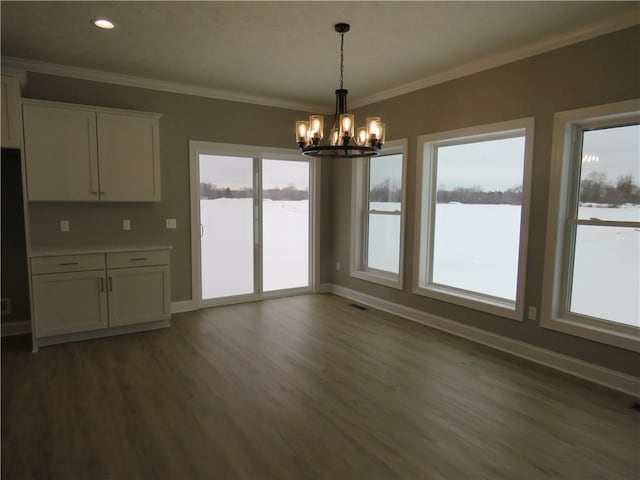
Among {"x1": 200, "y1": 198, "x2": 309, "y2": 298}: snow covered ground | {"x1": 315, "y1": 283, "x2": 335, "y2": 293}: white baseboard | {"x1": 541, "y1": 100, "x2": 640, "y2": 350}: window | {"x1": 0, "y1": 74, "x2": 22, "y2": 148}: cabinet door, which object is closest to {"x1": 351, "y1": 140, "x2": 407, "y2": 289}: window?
{"x1": 315, "y1": 283, "x2": 335, "y2": 293}: white baseboard

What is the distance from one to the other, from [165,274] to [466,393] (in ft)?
10.7

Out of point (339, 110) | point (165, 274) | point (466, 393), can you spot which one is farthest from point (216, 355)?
point (339, 110)

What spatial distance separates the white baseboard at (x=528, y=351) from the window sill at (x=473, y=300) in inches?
8.9

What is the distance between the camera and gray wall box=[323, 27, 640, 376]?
119 inches

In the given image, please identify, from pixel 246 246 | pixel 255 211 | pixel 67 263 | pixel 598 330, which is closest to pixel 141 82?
pixel 255 211

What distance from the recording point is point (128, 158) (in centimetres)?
429

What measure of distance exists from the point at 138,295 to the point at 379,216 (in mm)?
3194

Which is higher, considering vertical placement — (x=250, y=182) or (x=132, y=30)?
(x=132, y=30)

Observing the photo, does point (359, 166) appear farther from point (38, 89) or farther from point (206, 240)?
point (38, 89)

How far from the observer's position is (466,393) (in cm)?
300

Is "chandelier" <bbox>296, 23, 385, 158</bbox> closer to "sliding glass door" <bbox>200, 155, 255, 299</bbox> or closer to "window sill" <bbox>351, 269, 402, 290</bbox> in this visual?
"window sill" <bbox>351, 269, 402, 290</bbox>

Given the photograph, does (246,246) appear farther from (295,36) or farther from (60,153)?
(295,36)

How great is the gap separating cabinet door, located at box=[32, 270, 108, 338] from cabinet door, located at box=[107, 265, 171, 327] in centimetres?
10

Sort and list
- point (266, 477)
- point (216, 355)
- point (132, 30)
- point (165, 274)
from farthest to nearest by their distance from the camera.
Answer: point (165, 274) < point (216, 355) < point (132, 30) < point (266, 477)
